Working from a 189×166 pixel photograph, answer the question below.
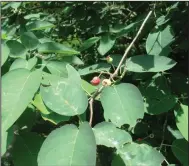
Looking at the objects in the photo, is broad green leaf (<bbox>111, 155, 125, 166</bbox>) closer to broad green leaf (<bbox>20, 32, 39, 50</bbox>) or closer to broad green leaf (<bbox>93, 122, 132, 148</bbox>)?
broad green leaf (<bbox>93, 122, 132, 148</bbox>)

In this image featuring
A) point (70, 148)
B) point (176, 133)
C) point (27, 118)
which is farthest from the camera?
point (176, 133)

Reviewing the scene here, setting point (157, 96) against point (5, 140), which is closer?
point (5, 140)

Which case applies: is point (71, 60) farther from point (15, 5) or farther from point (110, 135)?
point (15, 5)

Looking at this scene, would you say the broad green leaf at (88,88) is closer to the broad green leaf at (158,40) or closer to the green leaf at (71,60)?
the green leaf at (71,60)

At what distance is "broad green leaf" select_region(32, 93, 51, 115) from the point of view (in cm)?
89

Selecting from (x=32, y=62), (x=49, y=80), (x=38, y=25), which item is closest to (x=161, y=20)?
(x=38, y=25)

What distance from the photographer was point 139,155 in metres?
0.83

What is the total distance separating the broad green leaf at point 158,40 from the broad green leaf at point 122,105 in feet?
1.60

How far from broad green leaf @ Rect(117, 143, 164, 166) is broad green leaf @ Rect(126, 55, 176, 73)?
313mm

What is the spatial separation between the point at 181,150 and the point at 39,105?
1.69ft

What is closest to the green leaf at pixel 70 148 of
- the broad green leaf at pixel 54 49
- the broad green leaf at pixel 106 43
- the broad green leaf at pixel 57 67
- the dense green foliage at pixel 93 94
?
the dense green foliage at pixel 93 94

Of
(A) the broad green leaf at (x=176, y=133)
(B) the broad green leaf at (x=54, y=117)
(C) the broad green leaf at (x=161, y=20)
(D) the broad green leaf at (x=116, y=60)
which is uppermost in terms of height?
(B) the broad green leaf at (x=54, y=117)

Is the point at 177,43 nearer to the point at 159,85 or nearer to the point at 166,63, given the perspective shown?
the point at 159,85

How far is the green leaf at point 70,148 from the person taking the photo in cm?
73
